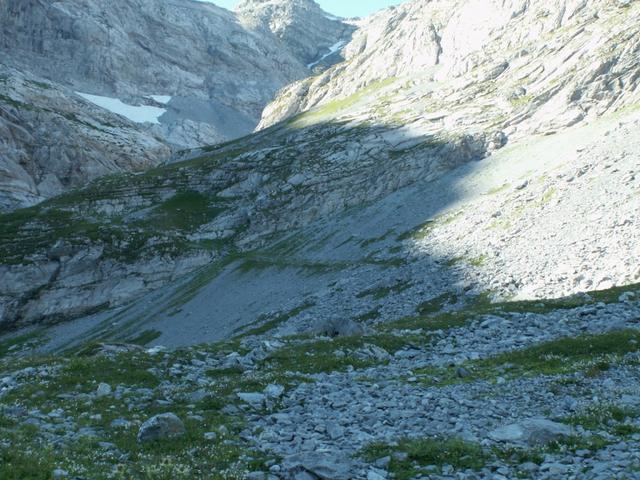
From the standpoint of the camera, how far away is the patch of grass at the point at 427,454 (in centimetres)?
1214

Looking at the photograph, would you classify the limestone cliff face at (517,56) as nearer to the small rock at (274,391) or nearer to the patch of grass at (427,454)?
the small rock at (274,391)

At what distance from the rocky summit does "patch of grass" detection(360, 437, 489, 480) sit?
0.07 meters

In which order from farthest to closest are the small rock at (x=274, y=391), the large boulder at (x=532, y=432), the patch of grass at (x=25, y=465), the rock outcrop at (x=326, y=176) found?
the rock outcrop at (x=326, y=176) → the small rock at (x=274, y=391) → the large boulder at (x=532, y=432) → the patch of grass at (x=25, y=465)

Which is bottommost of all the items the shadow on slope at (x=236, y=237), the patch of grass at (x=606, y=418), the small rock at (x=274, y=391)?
the shadow on slope at (x=236, y=237)

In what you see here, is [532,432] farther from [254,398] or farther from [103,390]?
[103,390]

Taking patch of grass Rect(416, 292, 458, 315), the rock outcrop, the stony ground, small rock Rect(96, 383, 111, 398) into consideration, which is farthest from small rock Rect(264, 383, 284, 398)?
the rock outcrop

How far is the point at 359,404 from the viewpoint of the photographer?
17.2m

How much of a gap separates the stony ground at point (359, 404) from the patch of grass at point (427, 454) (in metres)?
0.04

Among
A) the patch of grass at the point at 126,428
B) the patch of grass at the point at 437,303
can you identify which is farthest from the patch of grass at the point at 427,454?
the patch of grass at the point at 437,303

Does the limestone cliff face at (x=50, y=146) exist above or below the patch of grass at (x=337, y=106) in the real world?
below

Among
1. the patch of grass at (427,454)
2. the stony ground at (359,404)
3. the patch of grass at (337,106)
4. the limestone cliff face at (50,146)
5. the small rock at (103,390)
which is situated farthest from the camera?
the patch of grass at (337,106)

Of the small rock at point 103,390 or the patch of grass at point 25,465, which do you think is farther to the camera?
the small rock at point 103,390

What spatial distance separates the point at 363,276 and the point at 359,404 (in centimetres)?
3895

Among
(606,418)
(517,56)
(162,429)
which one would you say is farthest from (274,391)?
(517,56)
